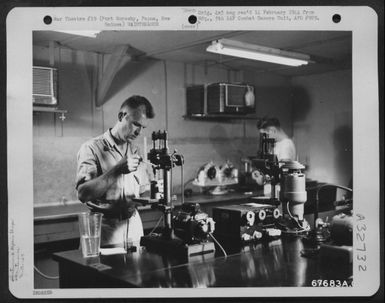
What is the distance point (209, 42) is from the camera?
8.00 feet

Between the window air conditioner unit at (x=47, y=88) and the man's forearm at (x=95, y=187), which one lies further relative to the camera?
the window air conditioner unit at (x=47, y=88)

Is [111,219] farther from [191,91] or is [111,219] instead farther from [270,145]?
[191,91]

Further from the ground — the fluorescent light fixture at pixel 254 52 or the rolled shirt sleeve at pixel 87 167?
the fluorescent light fixture at pixel 254 52

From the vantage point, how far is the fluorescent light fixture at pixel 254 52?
8.32ft

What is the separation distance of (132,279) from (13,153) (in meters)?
0.76

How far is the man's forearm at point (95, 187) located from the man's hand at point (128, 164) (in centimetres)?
6

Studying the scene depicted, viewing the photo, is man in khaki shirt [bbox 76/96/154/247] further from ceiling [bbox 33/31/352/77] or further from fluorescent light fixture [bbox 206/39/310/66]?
fluorescent light fixture [bbox 206/39/310/66]

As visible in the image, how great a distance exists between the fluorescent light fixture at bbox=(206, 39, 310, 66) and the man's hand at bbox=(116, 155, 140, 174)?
0.82 metres

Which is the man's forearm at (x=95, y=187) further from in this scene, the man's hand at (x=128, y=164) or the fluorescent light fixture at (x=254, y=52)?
the fluorescent light fixture at (x=254, y=52)

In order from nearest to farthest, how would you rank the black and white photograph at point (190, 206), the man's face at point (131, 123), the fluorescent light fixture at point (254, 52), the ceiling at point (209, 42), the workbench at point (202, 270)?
the workbench at point (202, 270)
the black and white photograph at point (190, 206)
the ceiling at point (209, 42)
the man's face at point (131, 123)
the fluorescent light fixture at point (254, 52)

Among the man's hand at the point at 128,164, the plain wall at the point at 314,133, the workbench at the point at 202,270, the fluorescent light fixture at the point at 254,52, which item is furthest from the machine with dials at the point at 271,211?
the plain wall at the point at 314,133

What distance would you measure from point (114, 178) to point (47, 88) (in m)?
0.89
